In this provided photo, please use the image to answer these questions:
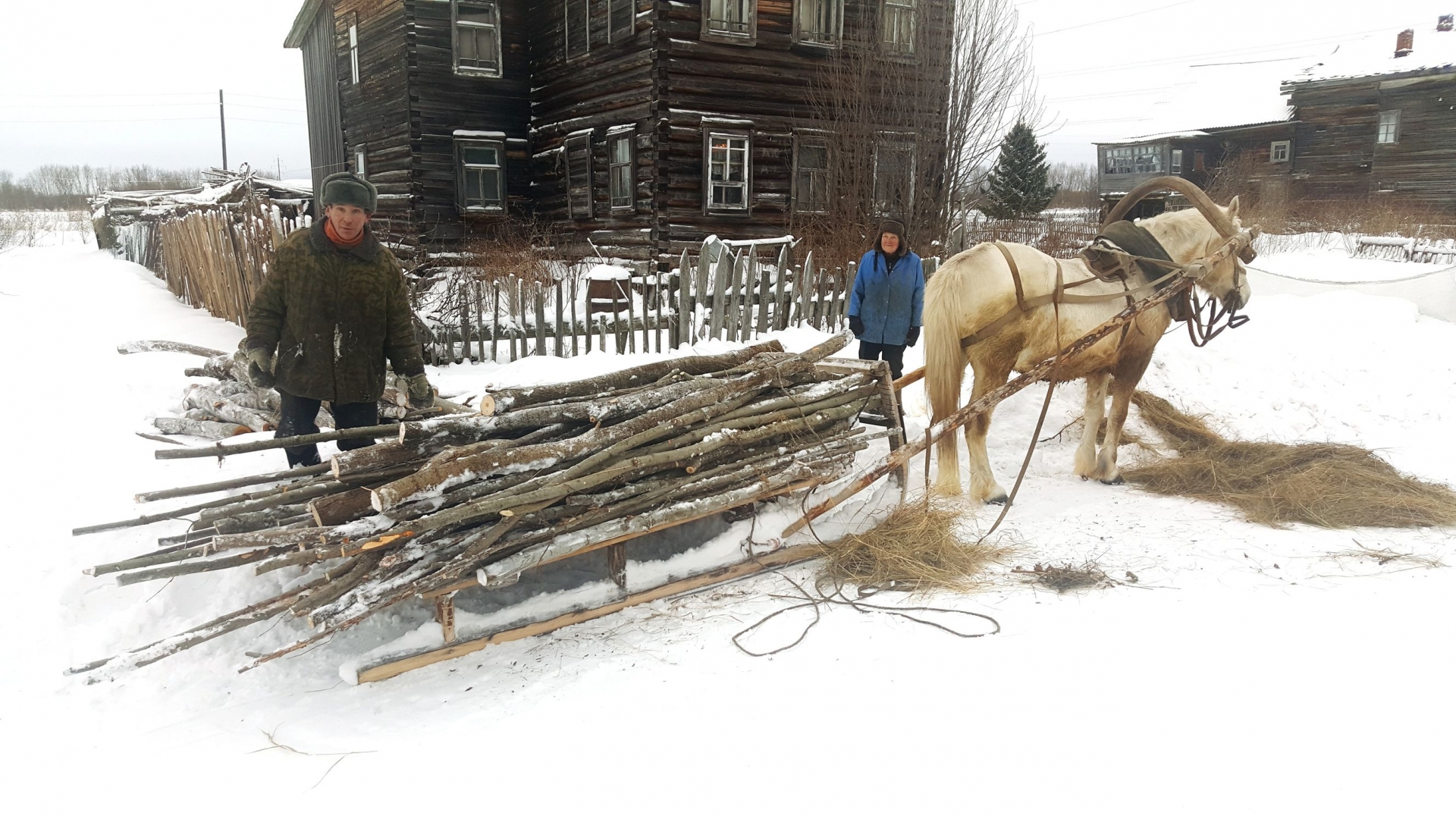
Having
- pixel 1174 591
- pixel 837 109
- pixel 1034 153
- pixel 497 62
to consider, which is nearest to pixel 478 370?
pixel 1174 591

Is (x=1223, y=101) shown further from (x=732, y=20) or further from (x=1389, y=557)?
(x=1389, y=557)

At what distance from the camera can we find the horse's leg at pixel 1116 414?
227 inches

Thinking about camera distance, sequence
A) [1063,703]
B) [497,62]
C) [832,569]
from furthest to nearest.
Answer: [497,62] → [832,569] → [1063,703]

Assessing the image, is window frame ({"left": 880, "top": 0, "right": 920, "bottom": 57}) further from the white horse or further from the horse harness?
the horse harness

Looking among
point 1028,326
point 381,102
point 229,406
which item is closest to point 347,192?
point 229,406

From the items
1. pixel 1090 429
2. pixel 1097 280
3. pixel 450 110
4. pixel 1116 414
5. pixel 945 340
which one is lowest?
pixel 1090 429

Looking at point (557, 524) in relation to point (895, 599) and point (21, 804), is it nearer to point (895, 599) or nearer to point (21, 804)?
point (895, 599)

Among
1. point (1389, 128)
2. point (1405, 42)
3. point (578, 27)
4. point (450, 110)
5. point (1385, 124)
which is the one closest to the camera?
point (578, 27)

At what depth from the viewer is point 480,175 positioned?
17641 millimetres

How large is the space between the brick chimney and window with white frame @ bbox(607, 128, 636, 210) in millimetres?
29049

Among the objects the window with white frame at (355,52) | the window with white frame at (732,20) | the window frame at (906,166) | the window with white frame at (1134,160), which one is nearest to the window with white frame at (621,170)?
the window with white frame at (732,20)

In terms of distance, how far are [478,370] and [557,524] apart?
213 inches

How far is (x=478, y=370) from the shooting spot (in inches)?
326

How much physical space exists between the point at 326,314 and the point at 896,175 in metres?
10.6
